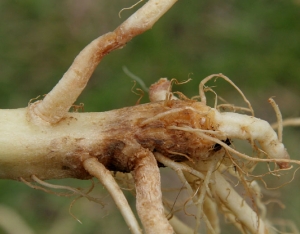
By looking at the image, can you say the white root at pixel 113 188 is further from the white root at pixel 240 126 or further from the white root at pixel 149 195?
the white root at pixel 240 126

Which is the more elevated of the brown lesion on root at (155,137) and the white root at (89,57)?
the white root at (89,57)

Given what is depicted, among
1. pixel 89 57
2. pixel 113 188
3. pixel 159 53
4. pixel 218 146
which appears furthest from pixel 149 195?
pixel 159 53

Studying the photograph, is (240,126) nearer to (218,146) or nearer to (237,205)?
(218,146)

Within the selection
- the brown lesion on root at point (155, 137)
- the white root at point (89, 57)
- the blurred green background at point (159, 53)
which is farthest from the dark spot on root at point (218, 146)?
the blurred green background at point (159, 53)

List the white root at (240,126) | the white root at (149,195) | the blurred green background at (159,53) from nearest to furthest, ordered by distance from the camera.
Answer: the white root at (149,195) < the white root at (240,126) < the blurred green background at (159,53)

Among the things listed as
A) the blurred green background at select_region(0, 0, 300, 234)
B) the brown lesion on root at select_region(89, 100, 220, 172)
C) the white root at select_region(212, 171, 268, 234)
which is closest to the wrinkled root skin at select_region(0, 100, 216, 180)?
the brown lesion on root at select_region(89, 100, 220, 172)

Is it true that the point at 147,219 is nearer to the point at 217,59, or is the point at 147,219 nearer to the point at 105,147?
the point at 105,147

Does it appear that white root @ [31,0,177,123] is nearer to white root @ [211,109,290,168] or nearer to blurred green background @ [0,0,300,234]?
white root @ [211,109,290,168]
